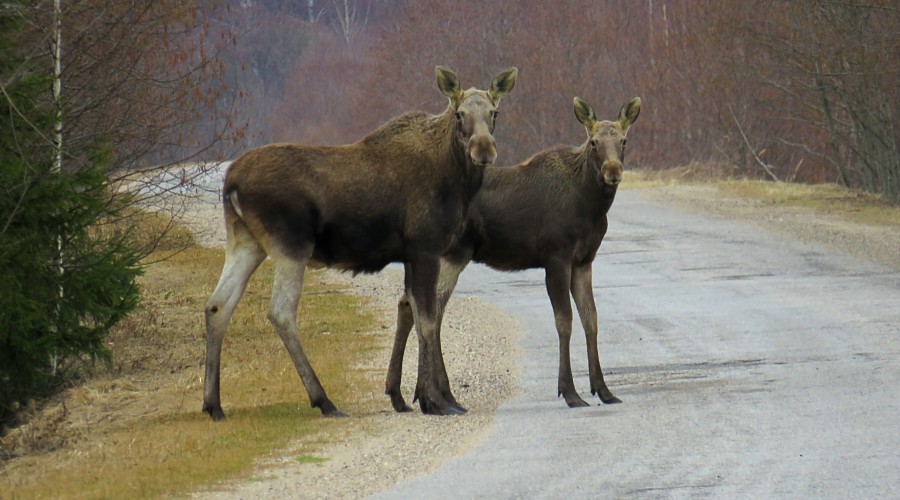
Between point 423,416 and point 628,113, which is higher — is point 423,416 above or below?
below

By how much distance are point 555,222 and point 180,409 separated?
341 cm

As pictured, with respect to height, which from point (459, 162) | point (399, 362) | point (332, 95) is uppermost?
point (332, 95)

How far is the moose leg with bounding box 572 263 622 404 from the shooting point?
490 inches

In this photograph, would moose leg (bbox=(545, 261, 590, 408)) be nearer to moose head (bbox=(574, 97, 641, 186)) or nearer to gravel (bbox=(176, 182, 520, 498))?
gravel (bbox=(176, 182, 520, 498))

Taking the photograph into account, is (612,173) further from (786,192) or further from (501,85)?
(786,192)

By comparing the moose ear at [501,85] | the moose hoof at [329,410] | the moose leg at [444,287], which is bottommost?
the moose hoof at [329,410]

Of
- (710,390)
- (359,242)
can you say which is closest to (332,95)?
(359,242)

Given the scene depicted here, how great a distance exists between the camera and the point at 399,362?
1243 centimetres

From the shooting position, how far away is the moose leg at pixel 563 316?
1225 cm

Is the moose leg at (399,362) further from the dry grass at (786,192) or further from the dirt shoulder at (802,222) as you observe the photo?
the dry grass at (786,192)

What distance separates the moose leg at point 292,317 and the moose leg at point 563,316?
1.72 metres

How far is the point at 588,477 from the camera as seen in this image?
912 cm

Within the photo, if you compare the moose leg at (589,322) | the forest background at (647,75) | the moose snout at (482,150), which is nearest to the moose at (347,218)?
the moose snout at (482,150)

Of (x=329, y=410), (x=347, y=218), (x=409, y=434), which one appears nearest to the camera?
(x=409, y=434)
